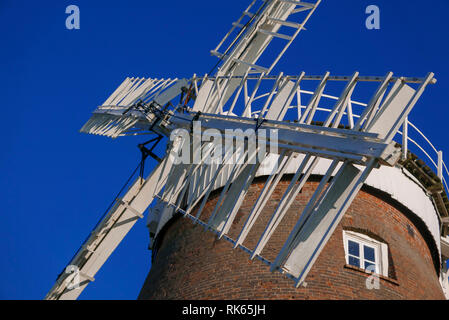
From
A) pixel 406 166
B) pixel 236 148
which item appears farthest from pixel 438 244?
pixel 236 148

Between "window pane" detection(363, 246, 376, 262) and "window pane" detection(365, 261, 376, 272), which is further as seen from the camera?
"window pane" detection(363, 246, 376, 262)

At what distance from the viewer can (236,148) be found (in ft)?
33.6

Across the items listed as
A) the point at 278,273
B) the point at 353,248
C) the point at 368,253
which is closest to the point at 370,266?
the point at 368,253

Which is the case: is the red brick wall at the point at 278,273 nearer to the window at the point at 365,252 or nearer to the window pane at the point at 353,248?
the window at the point at 365,252

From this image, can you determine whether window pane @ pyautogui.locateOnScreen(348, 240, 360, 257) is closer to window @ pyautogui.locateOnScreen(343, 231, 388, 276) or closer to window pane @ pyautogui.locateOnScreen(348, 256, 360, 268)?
window @ pyautogui.locateOnScreen(343, 231, 388, 276)

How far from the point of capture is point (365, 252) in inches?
444

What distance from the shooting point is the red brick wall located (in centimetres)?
1037

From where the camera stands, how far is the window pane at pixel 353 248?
11.1m

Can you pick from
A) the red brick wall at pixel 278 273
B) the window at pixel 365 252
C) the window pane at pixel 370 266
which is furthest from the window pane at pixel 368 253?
the red brick wall at pixel 278 273

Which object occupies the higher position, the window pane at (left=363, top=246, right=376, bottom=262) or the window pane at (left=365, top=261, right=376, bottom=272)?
the window pane at (left=363, top=246, right=376, bottom=262)

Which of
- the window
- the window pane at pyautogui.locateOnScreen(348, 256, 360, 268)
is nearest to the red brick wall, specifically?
the window

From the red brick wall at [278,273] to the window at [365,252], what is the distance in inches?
4.1

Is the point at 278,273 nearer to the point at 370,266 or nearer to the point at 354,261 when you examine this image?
the point at 354,261
